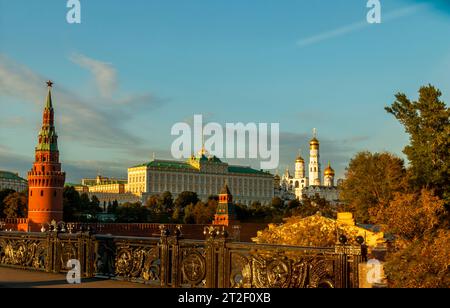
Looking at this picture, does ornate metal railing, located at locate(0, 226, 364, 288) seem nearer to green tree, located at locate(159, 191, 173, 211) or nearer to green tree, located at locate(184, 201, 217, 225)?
green tree, located at locate(184, 201, 217, 225)

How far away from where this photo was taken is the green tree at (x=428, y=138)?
2897cm

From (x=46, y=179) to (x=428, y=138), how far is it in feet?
211

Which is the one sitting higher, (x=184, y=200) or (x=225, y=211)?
(x=184, y=200)

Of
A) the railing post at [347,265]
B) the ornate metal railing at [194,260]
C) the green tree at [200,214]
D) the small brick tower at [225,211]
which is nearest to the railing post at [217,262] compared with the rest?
the ornate metal railing at [194,260]

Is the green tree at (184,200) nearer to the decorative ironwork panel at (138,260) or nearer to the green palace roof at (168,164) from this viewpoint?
the green palace roof at (168,164)

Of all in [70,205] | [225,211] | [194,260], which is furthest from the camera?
[225,211]

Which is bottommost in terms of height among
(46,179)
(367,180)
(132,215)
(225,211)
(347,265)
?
(347,265)

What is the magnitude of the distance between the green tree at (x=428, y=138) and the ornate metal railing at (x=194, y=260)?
20.2 metres

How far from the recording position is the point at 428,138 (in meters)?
30.8

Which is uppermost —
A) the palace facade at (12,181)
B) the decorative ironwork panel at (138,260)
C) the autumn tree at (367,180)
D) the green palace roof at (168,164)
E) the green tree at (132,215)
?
the green palace roof at (168,164)

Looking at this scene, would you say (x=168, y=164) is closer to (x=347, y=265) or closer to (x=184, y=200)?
(x=184, y=200)

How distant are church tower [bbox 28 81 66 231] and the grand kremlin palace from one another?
8755 cm

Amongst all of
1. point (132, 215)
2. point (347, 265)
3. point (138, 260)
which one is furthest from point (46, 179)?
point (347, 265)

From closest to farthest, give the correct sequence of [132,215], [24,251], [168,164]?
[24,251]
[132,215]
[168,164]
